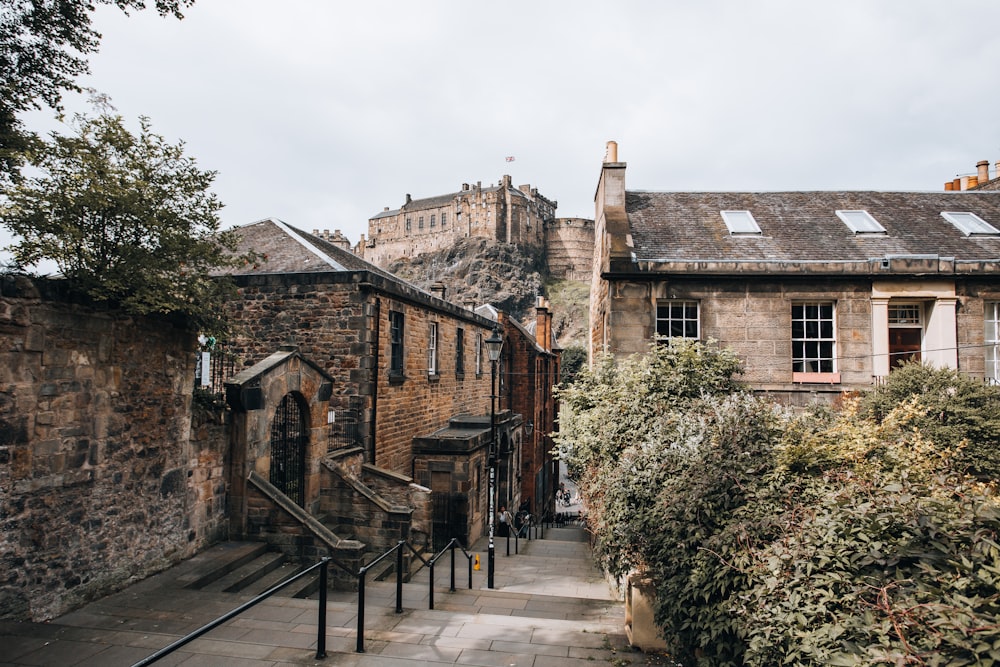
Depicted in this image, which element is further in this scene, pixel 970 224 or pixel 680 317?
pixel 970 224

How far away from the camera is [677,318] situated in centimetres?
1348

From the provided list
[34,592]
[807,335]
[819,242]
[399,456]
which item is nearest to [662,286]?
[807,335]

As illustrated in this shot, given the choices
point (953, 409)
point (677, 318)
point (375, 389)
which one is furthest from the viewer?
point (677, 318)

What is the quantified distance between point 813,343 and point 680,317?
10.3 ft

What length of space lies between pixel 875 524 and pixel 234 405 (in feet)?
28.5

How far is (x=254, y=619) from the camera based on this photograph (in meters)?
6.54

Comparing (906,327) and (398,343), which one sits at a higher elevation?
(906,327)

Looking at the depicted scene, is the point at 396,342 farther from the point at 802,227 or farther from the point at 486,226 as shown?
the point at 486,226

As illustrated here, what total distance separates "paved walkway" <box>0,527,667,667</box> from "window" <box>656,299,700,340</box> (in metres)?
6.85

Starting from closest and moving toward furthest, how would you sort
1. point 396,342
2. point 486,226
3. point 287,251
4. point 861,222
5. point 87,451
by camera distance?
point 87,451
point 396,342
point 287,251
point 861,222
point 486,226

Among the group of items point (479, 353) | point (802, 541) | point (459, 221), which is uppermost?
point (459, 221)

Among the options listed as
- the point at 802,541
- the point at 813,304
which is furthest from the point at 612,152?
the point at 802,541

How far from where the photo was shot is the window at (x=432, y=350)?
659 inches

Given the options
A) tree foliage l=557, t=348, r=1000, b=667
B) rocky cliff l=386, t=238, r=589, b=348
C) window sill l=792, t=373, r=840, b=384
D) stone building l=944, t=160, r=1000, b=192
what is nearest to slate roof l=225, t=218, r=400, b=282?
tree foliage l=557, t=348, r=1000, b=667
